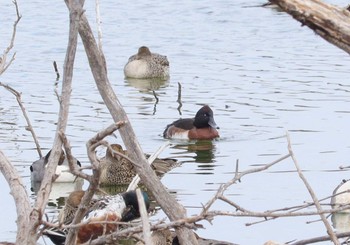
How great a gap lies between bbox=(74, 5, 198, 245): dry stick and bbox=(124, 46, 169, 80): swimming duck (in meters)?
12.4

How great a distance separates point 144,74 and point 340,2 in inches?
244

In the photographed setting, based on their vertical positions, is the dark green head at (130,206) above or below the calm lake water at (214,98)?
above

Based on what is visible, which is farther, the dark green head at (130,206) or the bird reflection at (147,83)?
the bird reflection at (147,83)

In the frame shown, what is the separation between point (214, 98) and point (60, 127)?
11.4 m

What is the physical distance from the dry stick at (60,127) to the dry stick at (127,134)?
0.50 m

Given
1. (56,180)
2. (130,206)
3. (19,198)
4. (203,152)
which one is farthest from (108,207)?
(19,198)

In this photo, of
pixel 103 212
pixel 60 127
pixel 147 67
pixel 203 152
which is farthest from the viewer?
pixel 147 67

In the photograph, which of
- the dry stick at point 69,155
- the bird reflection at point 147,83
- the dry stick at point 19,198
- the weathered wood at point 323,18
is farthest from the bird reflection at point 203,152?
the weathered wood at point 323,18

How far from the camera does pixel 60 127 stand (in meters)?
4.27

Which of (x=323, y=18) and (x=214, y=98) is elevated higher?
(x=323, y=18)

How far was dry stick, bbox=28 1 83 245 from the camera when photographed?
428 centimetres

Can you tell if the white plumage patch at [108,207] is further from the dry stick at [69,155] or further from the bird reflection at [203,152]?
the dry stick at [69,155]

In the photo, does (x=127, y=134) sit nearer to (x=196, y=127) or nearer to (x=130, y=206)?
(x=130, y=206)

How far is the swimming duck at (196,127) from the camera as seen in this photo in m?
13.4
